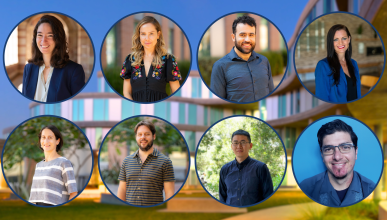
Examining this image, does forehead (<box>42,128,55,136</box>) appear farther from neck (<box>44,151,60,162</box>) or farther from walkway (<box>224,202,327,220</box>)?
walkway (<box>224,202,327,220</box>)

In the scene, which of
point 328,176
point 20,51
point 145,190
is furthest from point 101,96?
point 328,176

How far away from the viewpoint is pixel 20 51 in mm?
7285

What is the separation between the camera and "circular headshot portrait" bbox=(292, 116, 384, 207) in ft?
19.5

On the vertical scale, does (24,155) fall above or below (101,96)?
below

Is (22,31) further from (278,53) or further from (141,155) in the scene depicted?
(278,53)

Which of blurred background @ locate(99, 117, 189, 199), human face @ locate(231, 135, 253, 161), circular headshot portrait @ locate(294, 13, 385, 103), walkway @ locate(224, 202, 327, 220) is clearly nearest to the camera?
circular headshot portrait @ locate(294, 13, 385, 103)

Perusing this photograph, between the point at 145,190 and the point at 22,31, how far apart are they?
3927 mm

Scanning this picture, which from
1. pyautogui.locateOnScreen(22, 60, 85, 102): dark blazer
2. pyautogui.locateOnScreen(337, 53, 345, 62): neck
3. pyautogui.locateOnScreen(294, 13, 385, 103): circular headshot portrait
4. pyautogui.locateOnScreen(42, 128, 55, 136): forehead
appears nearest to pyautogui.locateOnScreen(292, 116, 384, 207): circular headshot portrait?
pyautogui.locateOnScreen(294, 13, 385, 103): circular headshot portrait

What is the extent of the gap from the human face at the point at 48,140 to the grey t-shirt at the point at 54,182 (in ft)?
0.69

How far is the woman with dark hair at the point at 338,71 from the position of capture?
5559 millimetres

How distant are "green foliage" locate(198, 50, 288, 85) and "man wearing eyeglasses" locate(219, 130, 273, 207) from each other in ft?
3.72

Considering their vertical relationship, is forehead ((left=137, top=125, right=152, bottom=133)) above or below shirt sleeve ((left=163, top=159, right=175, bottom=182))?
above

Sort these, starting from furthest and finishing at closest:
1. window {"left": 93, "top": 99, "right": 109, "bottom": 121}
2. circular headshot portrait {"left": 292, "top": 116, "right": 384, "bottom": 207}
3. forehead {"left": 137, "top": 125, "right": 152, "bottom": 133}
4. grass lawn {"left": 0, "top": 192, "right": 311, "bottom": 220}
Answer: window {"left": 93, "top": 99, "right": 109, "bottom": 121}
grass lawn {"left": 0, "top": 192, "right": 311, "bottom": 220}
forehead {"left": 137, "top": 125, "right": 152, "bottom": 133}
circular headshot portrait {"left": 292, "top": 116, "right": 384, "bottom": 207}

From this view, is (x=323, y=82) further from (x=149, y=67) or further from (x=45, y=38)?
(x=45, y=38)
